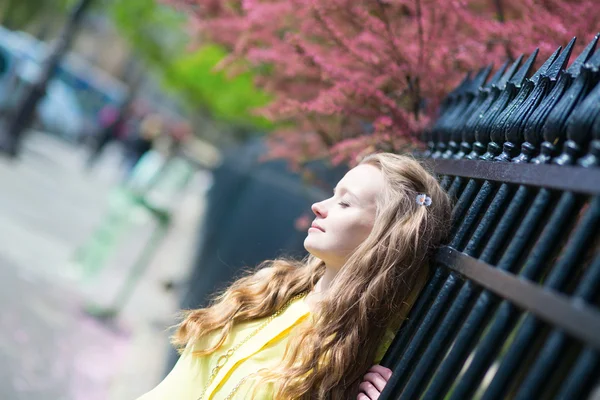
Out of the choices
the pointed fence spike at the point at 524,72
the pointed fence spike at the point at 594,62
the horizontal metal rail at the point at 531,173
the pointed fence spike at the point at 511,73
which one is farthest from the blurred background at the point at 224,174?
the pointed fence spike at the point at 594,62

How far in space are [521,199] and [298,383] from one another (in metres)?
0.77

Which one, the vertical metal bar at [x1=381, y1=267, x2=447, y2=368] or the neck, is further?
the neck

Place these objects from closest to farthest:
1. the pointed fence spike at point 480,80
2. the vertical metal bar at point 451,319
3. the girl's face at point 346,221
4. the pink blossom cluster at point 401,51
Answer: the vertical metal bar at point 451,319 < the girl's face at point 346,221 < the pointed fence spike at point 480,80 < the pink blossom cluster at point 401,51

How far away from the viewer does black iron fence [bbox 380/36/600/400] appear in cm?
158

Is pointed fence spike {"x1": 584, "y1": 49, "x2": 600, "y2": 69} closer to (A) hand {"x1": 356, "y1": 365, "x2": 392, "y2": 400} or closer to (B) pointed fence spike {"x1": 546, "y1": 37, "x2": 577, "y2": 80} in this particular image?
(B) pointed fence spike {"x1": 546, "y1": 37, "x2": 577, "y2": 80}

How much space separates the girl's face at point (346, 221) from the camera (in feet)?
7.80

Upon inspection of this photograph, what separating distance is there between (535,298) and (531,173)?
15.3 inches

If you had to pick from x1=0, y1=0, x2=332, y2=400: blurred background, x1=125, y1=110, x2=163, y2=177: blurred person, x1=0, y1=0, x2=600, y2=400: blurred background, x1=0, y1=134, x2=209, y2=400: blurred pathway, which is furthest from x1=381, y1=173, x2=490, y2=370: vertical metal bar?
x1=125, y1=110, x2=163, y2=177: blurred person

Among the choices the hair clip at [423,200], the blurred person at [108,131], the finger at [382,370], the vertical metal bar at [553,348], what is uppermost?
the hair clip at [423,200]

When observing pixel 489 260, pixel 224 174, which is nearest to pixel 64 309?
pixel 224 174

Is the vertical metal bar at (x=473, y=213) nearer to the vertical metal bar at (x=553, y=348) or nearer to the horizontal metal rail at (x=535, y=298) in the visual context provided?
the horizontal metal rail at (x=535, y=298)

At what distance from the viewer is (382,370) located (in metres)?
2.24

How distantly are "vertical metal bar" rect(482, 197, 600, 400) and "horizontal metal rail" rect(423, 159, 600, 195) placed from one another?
7cm

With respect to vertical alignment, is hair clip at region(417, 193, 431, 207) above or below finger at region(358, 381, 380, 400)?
above
